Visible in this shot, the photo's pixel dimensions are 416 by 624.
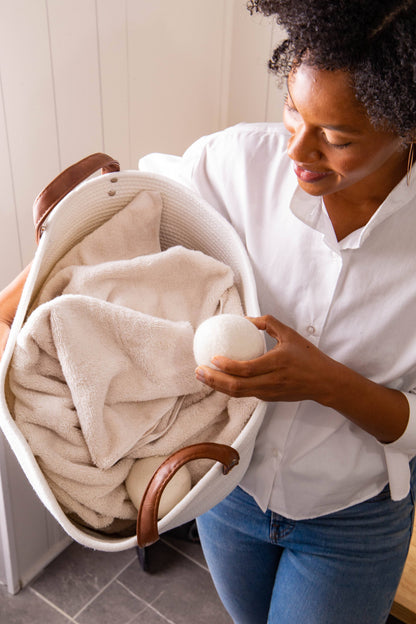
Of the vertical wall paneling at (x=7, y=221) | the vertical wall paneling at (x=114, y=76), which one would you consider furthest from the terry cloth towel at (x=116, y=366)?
the vertical wall paneling at (x=114, y=76)

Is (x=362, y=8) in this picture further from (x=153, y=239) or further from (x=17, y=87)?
(x=17, y=87)

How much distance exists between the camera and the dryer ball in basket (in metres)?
0.64

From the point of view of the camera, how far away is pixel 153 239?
82cm

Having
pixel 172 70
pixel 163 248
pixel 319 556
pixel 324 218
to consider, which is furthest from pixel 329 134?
pixel 172 70

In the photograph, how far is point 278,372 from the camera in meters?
0.60

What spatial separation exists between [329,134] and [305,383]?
26cm

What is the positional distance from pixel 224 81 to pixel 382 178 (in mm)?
1018

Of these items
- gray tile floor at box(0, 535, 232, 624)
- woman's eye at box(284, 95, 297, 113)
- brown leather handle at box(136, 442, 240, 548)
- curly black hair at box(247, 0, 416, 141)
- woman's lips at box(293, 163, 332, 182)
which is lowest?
gray tile floor at box(0, 535, 232, 624)

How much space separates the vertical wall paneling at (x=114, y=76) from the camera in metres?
1.17

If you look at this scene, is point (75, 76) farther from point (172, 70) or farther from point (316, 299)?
point (316, 299)

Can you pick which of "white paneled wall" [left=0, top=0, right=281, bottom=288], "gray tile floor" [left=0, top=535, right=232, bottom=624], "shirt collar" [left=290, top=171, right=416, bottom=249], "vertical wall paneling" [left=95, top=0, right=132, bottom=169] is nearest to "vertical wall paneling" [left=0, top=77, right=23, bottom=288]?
"white paneled wall" [left=0, top=0, right=281, bottom=288]

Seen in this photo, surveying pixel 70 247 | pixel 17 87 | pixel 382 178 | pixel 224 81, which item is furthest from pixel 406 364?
pixel 224 81

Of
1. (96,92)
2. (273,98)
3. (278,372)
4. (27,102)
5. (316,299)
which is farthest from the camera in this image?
(273,98)

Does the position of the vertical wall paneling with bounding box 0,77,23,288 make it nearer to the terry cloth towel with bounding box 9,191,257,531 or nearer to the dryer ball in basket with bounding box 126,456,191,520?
the terry cloth towel with bounding box 9,191,257,531
